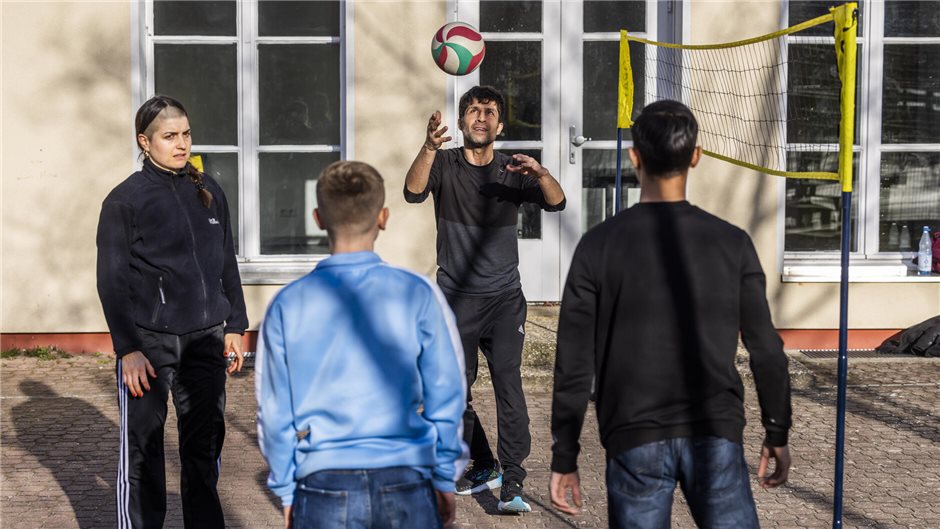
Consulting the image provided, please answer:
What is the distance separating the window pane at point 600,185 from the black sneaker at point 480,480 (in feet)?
14.4

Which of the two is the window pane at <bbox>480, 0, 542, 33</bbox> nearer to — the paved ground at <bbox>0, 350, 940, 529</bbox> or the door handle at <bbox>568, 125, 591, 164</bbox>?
the door handle at <bbox>568, 125, 591, 164</bbox>

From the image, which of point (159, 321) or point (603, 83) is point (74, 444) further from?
point (603, 83)

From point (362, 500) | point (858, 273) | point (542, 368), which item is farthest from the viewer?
point (858, 273)

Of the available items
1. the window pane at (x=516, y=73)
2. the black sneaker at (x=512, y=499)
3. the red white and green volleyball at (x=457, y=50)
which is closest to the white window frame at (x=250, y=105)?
the window pane at (x=516, y=73)

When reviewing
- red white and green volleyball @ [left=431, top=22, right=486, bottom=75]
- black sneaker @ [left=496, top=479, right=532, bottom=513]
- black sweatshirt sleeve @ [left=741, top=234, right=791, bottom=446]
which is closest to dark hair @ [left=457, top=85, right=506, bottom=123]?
red white and green volleyball @ [left=431, top=22, right=486, bottom=75]

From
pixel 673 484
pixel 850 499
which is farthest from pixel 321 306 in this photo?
pixel 850 499

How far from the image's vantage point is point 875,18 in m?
10.4

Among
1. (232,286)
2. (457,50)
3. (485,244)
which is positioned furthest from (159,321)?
(457,50)

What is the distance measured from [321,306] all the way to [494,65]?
7.52 m

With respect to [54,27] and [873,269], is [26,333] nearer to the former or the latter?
[54,27]

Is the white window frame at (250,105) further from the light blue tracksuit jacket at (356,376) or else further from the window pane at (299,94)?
the light blue tracksuit jacket at (356,376)

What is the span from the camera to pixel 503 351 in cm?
626

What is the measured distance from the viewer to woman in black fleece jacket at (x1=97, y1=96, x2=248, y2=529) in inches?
187

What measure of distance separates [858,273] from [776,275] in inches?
30.7
